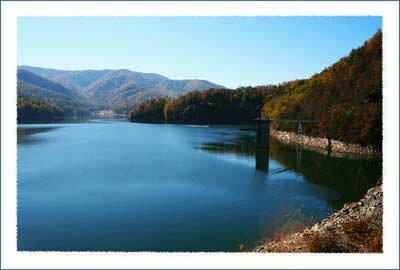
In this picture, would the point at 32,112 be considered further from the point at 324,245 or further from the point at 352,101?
the point at 324,245

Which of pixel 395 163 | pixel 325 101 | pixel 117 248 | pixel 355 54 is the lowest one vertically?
pixel 117 248

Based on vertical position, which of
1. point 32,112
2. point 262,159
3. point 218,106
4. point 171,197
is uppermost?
point 218,106

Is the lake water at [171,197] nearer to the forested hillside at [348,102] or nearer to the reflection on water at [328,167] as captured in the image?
the reflection on water at [328,167]

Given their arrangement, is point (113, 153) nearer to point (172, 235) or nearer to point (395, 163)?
point (172, 235)

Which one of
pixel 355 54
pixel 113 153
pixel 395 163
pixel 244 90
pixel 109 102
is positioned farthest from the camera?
pixel 109 102

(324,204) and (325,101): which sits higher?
(325,101)

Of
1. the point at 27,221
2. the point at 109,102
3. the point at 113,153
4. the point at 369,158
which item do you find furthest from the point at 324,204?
the point at 109,102

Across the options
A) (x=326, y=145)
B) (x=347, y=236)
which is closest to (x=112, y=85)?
(x=326, y=145)

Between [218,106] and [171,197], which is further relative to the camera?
[218,106]
